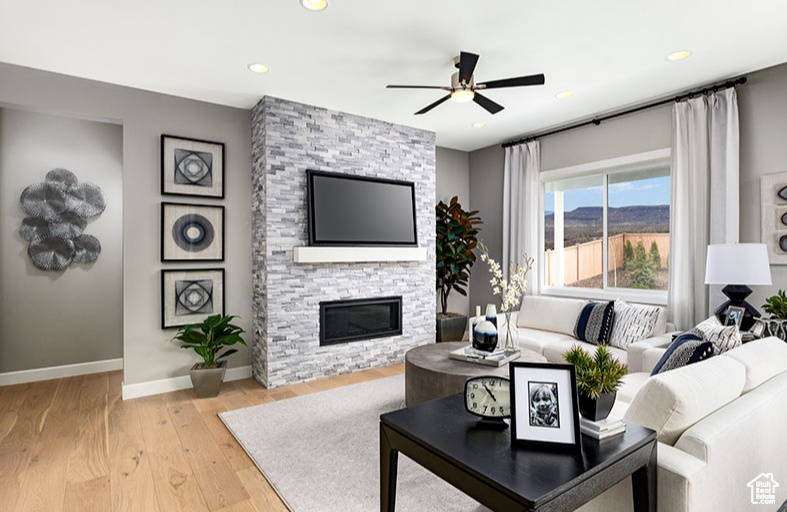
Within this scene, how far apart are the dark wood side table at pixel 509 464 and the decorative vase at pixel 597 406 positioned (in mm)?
76

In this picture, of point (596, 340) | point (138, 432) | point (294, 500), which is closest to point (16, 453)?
point (138, 432)

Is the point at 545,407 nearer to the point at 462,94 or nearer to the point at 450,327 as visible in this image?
the point at 462,94

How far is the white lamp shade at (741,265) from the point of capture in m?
2.80

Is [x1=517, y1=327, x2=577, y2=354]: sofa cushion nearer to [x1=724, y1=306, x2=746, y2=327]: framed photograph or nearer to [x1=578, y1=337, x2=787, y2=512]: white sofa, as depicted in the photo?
[x1=724, y1=306, x2=746, y2=327]: framed photograph

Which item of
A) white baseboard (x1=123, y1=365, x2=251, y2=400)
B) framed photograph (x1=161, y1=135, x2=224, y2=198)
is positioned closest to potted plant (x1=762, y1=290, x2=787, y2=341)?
framed photograph (x1=161, y1=135, x2=224, y2=198)

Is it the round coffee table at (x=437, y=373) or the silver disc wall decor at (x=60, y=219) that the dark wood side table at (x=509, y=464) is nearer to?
the round coffee table at (x=437, y=373)

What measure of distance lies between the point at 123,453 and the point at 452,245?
13.3ft

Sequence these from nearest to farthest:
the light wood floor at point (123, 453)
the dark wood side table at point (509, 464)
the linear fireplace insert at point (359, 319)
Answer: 1. the dark wood side table at point (509, 464)
2. the light wood floor at point (123, 453)
3. the linear fireplace insert at point (359, 319)

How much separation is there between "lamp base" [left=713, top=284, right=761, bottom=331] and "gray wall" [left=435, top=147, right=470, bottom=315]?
3.13 m

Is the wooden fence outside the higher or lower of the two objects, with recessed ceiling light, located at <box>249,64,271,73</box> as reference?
lower

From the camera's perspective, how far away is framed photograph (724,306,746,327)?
288 centimetres

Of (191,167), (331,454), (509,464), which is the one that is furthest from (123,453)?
(509,464)

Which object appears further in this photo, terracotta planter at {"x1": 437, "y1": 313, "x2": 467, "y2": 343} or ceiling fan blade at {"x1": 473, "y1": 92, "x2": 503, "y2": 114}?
terracotta planter at {"x1": 437, "y1": 313, "x2": 467, "y2": 343}

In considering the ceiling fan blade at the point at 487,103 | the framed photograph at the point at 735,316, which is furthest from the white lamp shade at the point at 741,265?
the ceiling fan blade at the point at 487,103
